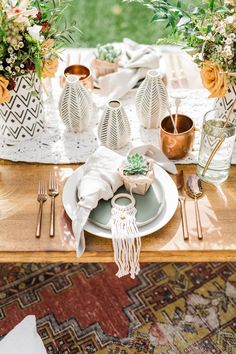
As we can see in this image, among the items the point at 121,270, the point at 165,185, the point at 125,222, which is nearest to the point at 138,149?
the point at 165,185

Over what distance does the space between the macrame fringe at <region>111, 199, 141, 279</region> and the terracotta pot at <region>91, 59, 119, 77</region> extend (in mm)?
722

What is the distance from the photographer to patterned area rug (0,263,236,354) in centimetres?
160

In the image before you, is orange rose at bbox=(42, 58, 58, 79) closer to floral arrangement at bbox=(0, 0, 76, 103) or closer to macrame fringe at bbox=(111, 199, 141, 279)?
floral arrangement at bbox=(0, 0, 76, 103)

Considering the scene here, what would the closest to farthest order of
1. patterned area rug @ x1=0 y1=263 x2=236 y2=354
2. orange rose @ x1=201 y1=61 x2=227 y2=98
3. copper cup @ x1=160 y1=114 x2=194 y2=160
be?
orange rose @ x1=201 y1=61 x2=227 y2=98 → copper cup @ x1=160 y1=114 x2=194 y2=160 → patterned area rug @ x1=0 y1=263 x2=236 y2=354

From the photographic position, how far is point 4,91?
135cm

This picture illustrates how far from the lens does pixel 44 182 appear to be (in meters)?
1.42

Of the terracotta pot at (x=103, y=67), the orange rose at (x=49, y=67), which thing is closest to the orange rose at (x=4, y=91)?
the orange rose at (x=49, y=67)

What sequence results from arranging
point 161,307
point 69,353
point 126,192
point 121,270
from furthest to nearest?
point 161,307
point 69,353
point 126,192
point 121,270

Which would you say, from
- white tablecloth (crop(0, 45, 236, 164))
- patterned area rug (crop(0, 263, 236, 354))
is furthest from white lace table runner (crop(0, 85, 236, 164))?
patterned area rug (crop(0, 263, 236, 354))

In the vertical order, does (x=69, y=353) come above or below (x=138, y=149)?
below

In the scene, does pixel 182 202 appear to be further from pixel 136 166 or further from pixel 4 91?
pixel 4 91

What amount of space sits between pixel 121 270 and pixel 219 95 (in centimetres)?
58

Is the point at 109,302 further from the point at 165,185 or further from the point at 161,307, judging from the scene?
the point at 165,185

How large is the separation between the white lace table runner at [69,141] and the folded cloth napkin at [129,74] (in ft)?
0.19
